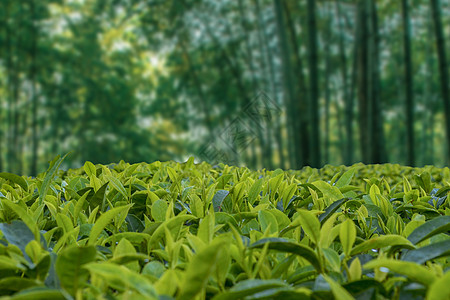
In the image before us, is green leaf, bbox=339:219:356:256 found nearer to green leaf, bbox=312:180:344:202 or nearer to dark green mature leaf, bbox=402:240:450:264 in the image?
dark green mature leaf, bbox=402:240:450:264

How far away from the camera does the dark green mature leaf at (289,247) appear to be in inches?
22.4

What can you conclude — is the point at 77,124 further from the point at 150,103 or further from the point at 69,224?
the point at 69,224

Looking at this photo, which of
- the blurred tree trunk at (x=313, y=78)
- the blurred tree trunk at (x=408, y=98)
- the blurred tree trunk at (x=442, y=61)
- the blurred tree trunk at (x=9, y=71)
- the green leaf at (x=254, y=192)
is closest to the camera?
the green leaf at (x=254, y=192)

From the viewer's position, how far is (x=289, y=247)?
579 mm

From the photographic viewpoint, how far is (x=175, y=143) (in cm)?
2088

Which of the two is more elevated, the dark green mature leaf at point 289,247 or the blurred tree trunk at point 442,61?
the blurred tree trunk at point 442,61

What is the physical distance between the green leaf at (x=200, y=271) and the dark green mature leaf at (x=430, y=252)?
0.34m

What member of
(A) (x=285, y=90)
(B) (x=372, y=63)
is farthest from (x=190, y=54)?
(B) (x=372, y=63)

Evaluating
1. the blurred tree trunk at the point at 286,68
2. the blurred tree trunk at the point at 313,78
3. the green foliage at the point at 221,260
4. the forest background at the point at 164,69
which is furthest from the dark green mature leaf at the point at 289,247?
the forest background at the point at 164,69

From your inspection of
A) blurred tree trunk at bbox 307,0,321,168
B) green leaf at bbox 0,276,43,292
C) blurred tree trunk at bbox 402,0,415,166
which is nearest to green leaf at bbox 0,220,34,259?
green leaf at bbox 0,276,43,292

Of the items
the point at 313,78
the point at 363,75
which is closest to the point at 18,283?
the point at 313,78

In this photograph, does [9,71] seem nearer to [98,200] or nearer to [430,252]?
[98,200]

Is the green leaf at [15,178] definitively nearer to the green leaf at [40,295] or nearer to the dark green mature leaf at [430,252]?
the green leaf at [40,295]

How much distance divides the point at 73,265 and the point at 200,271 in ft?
0.59
